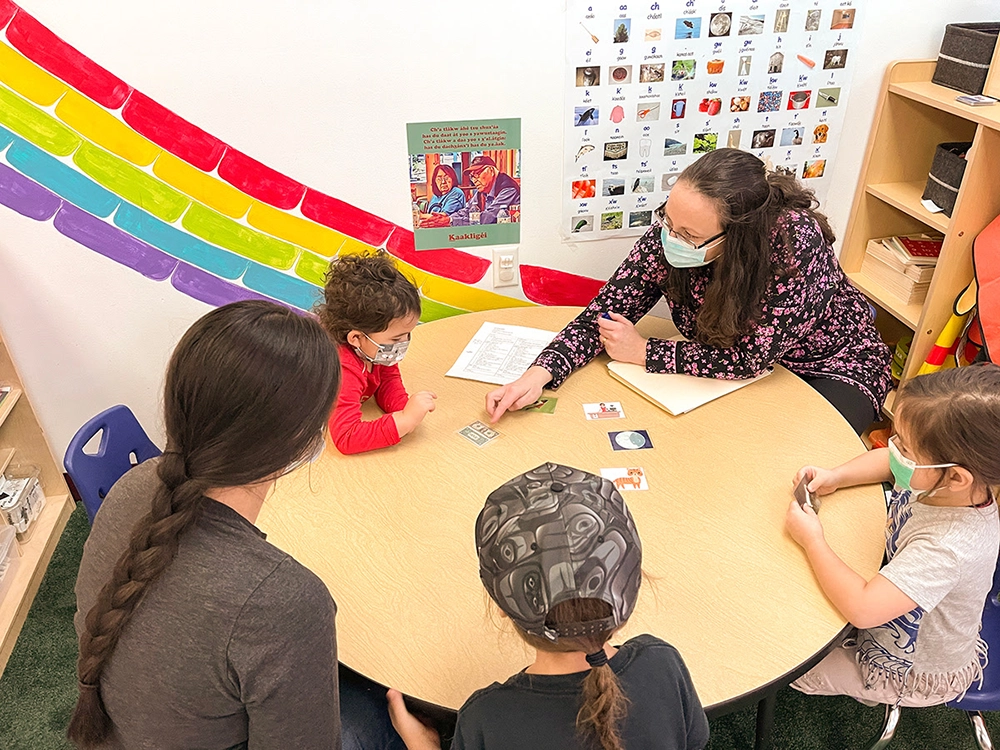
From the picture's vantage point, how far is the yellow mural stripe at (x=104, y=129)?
6.35ft

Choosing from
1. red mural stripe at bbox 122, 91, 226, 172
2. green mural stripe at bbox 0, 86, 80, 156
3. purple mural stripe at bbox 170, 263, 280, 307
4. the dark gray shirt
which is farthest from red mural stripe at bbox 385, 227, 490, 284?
the dark gray shirt

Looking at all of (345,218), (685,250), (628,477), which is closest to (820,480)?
(628,477)

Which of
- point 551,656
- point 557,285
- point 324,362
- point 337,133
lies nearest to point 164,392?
point 324,362

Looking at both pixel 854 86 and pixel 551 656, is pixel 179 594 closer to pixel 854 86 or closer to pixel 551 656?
pixel 551 656

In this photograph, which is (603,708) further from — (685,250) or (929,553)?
(685,250)

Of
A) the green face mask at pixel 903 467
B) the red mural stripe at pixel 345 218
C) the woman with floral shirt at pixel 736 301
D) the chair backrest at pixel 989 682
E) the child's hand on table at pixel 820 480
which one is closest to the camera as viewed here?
the green face mask at pixel 903 467

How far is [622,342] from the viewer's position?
1.93 metres

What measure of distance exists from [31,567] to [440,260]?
1.46 m

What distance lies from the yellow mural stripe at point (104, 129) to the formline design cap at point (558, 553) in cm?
160

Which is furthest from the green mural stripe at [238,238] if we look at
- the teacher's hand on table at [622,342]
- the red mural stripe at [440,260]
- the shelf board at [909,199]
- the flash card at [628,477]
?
the shelf board at [909,199]

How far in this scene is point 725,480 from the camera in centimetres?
156

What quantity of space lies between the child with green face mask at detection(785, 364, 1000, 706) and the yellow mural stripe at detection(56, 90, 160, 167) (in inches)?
70.8

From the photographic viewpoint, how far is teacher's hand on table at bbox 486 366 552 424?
176 centimetres

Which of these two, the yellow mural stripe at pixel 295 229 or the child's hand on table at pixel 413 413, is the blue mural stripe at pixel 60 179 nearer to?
the yellow mural stripe at pixel 295 229
